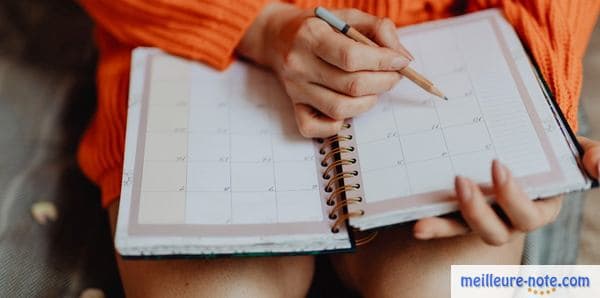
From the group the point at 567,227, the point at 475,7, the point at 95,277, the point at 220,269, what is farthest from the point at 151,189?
the point at 567,227

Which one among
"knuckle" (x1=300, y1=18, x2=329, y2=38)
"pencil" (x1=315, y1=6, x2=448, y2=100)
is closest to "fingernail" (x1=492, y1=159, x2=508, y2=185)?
"pencil" (x1=315, y1=6, x2=448, y2=100)

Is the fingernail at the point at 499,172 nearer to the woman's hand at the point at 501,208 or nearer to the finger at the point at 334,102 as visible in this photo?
the woman's hand at the point at 501,208

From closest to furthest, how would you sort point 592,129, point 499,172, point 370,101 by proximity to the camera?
point 499,172 → point 370,101 → point 592,129

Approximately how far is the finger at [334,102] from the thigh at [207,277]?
0.60ft

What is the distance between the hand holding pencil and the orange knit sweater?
0.25 feet

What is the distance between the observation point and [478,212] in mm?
547

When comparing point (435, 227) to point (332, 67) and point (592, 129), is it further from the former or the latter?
point (592, 129)

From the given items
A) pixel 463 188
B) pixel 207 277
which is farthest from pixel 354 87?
pixel 207 277

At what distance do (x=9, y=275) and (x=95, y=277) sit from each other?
10 cm

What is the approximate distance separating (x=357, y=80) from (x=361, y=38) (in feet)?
0.14

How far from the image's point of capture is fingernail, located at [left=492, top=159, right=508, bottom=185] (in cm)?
53

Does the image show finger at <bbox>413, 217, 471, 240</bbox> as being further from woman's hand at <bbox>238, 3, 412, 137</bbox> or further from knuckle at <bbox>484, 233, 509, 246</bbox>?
woman's hand at <bbox>238, 3, 412, 137</bbox>

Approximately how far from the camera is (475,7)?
74 cm

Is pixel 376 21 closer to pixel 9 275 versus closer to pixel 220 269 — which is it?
pixel 220 269
